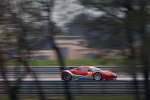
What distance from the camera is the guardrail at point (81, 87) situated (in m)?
22.4

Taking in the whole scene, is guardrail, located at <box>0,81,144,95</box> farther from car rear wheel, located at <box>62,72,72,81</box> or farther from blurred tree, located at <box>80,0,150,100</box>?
blurred tree, located at <box>80,0,150,100</box>

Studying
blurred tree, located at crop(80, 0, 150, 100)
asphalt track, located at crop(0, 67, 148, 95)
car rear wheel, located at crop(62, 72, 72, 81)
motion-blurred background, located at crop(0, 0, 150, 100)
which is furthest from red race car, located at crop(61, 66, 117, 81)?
blurred tree, located at crop(80, 0, 150, 100)

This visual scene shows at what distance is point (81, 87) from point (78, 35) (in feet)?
13.6

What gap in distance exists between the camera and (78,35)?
19.1m

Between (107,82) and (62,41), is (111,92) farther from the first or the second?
(62,41)

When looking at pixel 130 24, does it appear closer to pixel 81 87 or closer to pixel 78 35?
pixel 78 35

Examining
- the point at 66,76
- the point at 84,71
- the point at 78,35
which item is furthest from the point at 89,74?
the point at 78,35

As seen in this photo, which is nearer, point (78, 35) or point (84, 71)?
point (78, 35)

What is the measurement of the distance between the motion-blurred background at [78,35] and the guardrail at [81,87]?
6.24ft

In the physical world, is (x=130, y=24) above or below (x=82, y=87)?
above

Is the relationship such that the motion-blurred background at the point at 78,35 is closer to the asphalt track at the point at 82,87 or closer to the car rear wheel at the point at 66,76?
the car rear wheel at the point at 66,76

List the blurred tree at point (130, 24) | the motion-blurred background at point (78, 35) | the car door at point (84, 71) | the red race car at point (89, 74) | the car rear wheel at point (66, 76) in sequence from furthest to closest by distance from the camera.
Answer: the car door at point (84, 71) < the red race car at point (89, 74) < the car rear wheel at point (66, 76) < the motion-blurred background at point (78, 35) < the blurred tree at point (130, 24)

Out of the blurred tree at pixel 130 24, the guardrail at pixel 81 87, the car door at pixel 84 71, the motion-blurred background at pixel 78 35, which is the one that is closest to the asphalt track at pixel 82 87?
the guardrail at pixel 81 87

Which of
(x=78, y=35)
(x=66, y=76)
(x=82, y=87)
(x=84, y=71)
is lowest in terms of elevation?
(x=84, y=71)
